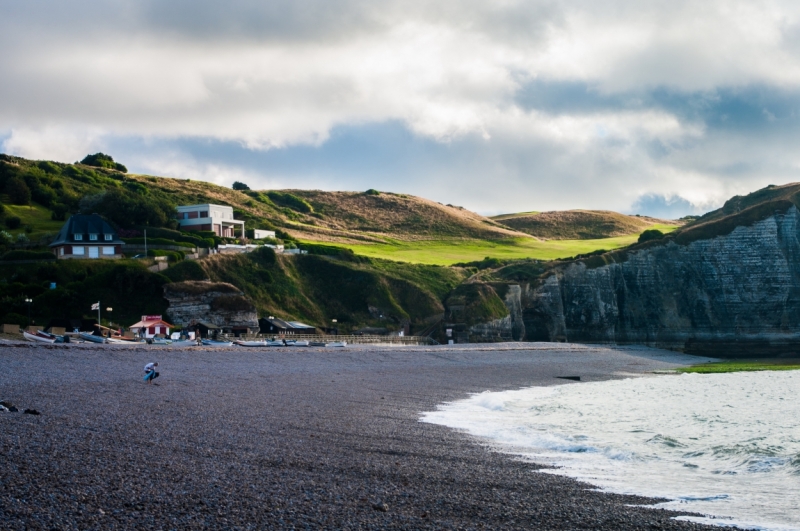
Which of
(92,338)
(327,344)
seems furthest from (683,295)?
(92,338)

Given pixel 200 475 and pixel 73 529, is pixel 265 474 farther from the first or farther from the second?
pixel 73 529

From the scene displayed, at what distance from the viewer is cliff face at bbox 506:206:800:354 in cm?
7531

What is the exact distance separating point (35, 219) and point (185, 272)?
23.5 meters

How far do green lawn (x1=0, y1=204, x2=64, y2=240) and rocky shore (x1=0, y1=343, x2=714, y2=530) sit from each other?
5128 cm

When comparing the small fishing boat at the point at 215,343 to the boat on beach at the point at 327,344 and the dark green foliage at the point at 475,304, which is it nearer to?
the boat on beach at the point at 327,344

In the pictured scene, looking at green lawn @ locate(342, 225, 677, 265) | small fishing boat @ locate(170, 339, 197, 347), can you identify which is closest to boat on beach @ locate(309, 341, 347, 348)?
small fishing boat @ locate(170, 339, 197, 347)

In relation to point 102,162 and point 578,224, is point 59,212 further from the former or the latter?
point 578,224

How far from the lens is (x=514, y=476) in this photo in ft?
45.2

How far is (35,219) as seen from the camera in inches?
3159

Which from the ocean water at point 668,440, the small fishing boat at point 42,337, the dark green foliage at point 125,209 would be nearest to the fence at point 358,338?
the small fishing boat at point 42,337

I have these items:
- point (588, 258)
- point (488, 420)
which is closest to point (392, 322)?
point (588, 258)

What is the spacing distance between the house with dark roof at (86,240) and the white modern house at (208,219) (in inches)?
676

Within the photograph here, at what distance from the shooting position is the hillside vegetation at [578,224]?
496 feet

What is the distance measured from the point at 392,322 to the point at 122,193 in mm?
32957
